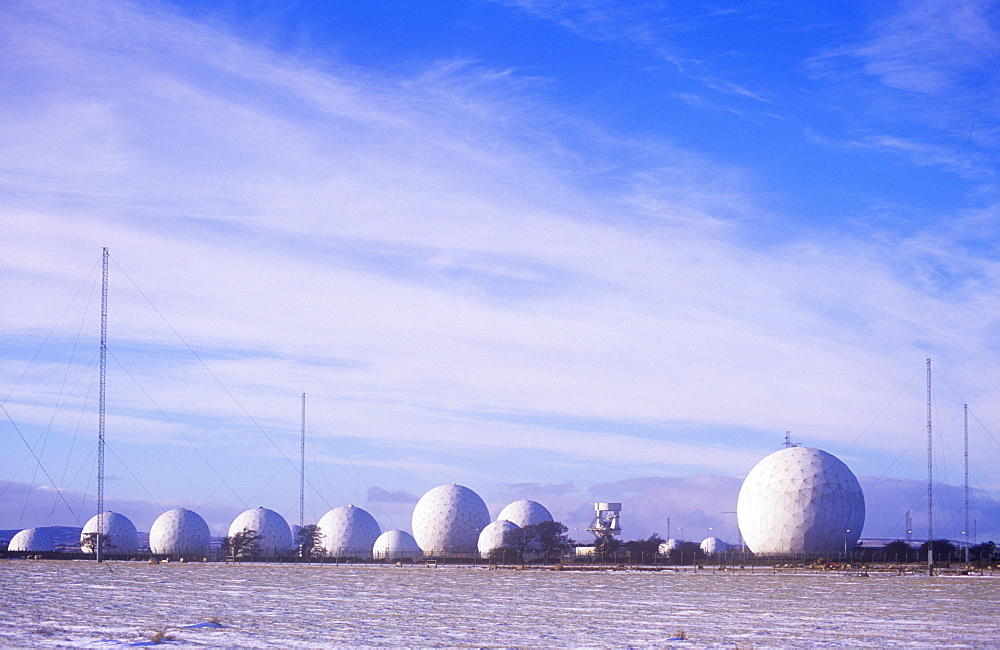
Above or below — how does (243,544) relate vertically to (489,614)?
below

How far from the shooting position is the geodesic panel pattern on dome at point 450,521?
9506 centimetres

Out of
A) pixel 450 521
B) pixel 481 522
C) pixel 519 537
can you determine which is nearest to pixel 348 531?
pixel 450 521

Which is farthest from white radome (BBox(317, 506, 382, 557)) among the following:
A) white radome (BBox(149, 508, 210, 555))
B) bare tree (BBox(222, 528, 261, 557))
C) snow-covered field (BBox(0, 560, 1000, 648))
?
snow-covered field (BBox(0, 560, 1000, 648))

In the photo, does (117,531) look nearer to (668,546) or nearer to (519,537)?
(519,537)

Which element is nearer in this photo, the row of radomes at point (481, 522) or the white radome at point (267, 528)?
the row of radomes at point (481, 522)

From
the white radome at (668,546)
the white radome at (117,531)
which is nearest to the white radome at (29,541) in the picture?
the white radome at (117,531)

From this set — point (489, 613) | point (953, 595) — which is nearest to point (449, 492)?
point (953, 595)

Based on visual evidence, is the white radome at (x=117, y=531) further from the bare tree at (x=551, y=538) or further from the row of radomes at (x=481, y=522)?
the bare tree at (x=551, y=538)

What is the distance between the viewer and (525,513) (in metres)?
101

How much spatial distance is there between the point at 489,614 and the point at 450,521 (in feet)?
237

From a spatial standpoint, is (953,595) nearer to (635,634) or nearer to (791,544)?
(635,634)

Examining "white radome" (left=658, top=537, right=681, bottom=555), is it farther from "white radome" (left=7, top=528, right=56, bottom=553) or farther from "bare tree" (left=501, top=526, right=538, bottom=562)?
"white radome" (left=7, top=528, right=56, bottom=553)

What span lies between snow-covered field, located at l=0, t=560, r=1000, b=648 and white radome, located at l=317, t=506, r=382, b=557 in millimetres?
57580

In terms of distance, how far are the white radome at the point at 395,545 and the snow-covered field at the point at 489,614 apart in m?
54.8
